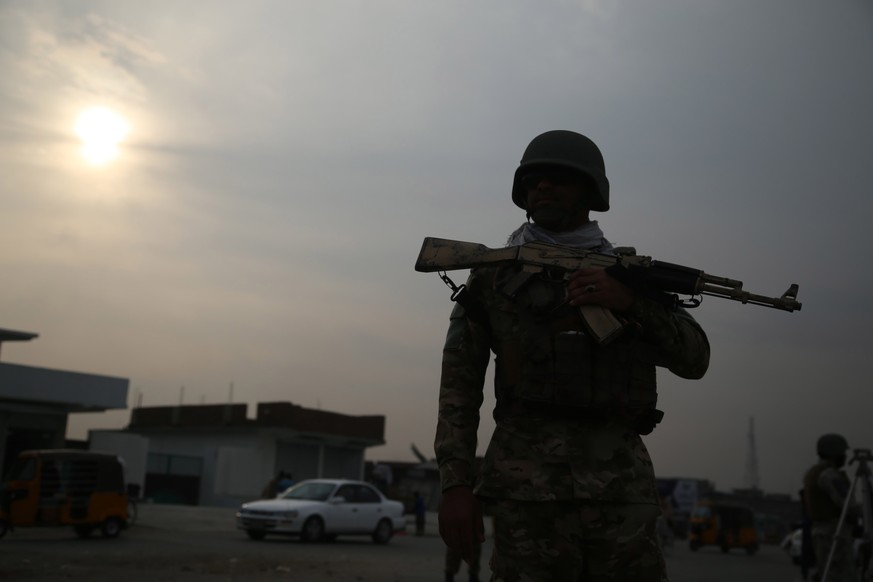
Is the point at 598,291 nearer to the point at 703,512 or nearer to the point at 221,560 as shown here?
the point at 221,560

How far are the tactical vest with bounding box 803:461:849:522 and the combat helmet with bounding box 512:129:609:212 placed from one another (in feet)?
20.0

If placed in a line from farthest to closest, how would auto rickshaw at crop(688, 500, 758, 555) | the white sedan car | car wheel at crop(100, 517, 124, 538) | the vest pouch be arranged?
auto rickshaw at crop(688, 500, 758, 555) < the white sedan car < car wheel at crop(100, 517, 124, 538) < the vest pouch

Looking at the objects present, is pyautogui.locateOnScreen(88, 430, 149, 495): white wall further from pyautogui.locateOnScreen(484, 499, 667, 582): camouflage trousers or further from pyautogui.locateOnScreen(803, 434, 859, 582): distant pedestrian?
pyautogui.locateOnScreen(484, 499, 667, 582): camouflage trousers

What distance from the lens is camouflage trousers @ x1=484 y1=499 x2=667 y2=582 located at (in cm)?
277

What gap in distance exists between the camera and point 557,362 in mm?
2920

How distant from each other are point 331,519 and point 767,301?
57.2ft

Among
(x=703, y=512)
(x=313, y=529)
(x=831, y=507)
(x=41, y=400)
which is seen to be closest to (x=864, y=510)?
(x=831, y=507)

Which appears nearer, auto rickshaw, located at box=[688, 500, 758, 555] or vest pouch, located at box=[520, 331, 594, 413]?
vest pouch, located at box=[520, 331, 594, 413]

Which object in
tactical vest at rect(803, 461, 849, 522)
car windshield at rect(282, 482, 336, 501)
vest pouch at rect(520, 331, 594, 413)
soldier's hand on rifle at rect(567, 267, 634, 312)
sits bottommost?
car windshield at rect(282, 482, 336, 501)

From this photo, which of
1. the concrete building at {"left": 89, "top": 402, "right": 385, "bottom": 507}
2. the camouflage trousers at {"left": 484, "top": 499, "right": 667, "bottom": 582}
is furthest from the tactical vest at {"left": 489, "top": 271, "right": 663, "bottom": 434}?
the concrete building at {"left": 89, "top": 402, "right": 385, "bottom": 507}

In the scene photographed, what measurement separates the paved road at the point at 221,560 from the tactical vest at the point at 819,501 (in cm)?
536

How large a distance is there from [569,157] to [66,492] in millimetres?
15643

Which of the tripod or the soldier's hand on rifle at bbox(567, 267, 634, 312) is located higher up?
the soldier's hand on rifle at bbox(567, 267, 634, 312)

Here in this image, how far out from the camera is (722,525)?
2802 centimetres
